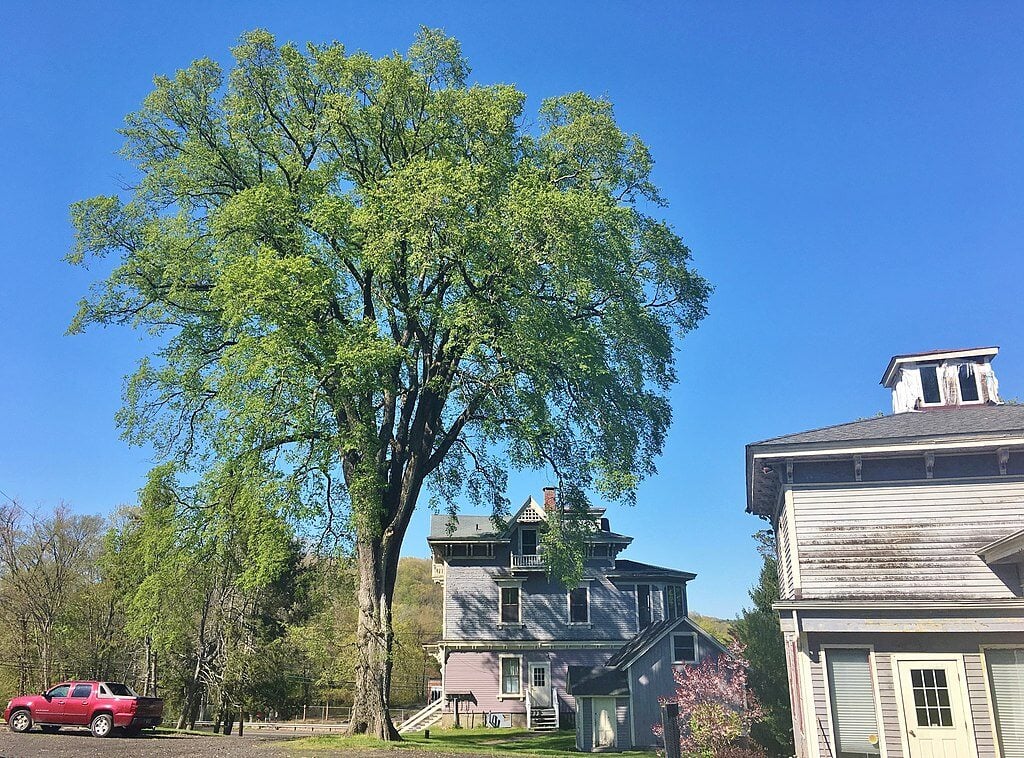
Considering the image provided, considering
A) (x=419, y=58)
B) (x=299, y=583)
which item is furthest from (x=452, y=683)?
(x=419, y=58)

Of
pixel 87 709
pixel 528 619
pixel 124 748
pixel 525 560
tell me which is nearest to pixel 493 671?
pixel 528 619

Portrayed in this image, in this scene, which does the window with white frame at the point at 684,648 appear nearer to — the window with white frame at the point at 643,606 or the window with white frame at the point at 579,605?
the window with white frame at the point at 643,606

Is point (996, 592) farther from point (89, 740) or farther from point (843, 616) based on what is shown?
point (89, 740)

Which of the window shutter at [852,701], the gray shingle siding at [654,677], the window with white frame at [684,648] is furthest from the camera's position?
the window with white frame at [684,648]

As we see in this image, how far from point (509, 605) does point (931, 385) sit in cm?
2562

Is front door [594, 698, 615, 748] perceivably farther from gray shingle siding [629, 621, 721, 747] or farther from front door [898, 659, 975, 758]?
front door [898, 659, 975, 758]

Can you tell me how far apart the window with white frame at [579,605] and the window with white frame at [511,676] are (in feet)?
11.6

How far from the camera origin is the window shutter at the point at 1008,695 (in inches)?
595

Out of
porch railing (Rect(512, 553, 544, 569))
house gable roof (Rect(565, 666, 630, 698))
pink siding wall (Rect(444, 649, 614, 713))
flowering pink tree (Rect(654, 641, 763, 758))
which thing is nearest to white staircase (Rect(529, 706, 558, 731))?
pink siding wall (Rect(444, 649, 614, 713))

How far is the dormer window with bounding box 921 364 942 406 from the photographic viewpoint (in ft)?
68.3

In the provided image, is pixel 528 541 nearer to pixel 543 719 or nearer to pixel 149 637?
pixel 543 719

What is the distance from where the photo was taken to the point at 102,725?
918 inches

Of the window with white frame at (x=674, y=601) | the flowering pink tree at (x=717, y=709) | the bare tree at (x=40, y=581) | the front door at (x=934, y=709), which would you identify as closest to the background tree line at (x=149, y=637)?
the bare tree at (x=40, y=581)

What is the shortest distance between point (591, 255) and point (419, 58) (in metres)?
8.25
